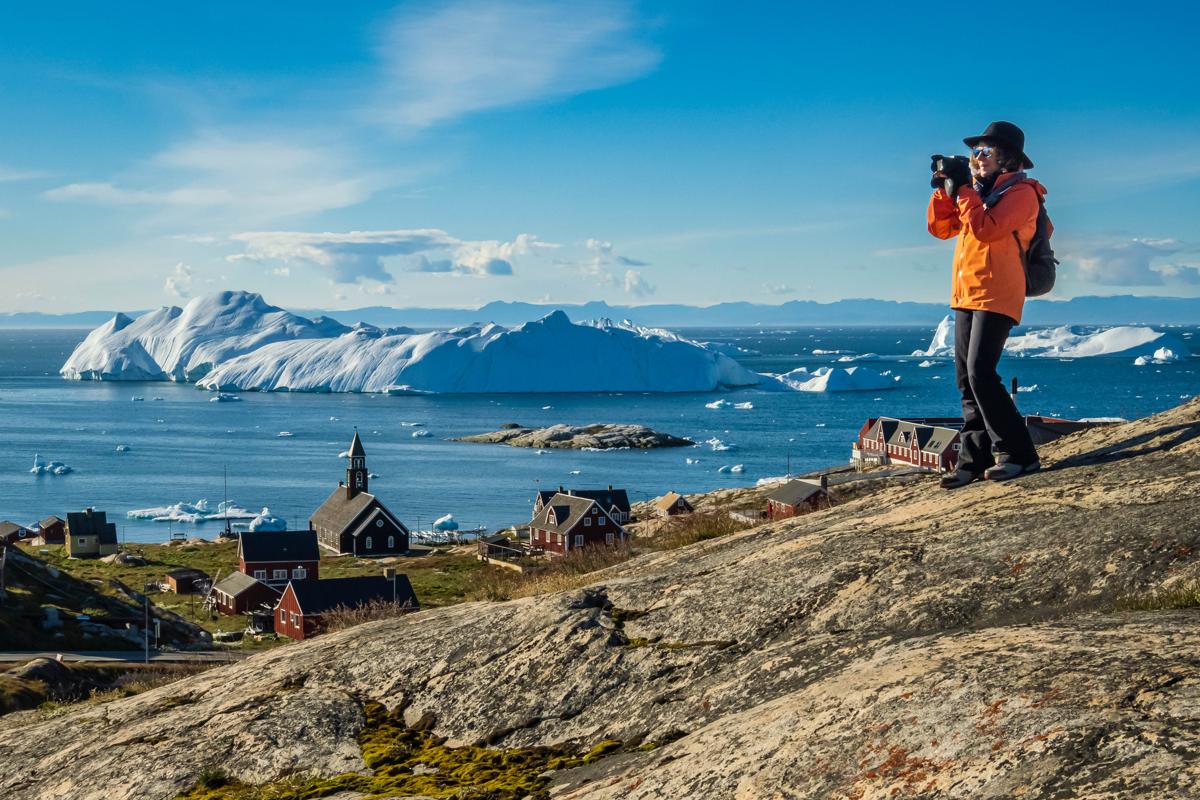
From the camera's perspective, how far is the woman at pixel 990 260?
7.52 metres

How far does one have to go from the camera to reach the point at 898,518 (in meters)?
7.94

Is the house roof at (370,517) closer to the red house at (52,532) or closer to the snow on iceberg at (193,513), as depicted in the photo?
the snow on iceberg at (193,513)

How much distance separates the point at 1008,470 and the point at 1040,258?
1.56m

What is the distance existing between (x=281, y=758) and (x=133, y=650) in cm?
3383

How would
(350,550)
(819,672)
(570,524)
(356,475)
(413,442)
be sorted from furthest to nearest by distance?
1. (413,442)
2. (356,475)
3. (350,550)
4. (570,524)
5. (819,672)

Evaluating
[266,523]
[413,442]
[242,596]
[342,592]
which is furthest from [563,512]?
[413,442]

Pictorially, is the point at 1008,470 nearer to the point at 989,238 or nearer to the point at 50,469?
the point at 989,238

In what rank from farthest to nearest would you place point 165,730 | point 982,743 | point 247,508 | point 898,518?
point 247,508 → point 898,518 → point 165,730 → point 982,743

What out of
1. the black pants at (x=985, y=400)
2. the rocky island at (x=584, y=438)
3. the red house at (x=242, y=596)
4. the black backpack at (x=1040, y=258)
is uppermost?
the black backpack at (x=1040, y=258)

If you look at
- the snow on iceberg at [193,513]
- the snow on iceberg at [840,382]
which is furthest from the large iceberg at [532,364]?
the snow on iceberg at [193,513]

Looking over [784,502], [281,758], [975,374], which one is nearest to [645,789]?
[281,758]

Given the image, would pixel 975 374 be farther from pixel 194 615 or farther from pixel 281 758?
pixel 194 615

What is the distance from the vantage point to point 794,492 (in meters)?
49.7

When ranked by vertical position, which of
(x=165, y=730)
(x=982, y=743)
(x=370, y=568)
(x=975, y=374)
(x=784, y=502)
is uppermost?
(x=975, y=374)
